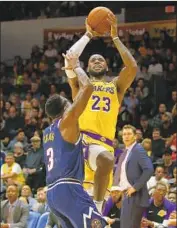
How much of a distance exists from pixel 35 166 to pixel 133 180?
5.87 metres

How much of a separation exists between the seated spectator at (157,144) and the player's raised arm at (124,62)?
7279 mm

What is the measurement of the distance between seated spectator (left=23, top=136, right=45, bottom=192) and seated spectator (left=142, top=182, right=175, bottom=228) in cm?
440

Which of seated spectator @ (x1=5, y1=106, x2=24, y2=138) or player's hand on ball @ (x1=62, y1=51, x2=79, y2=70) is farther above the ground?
player's hand on ball @ (x1=62, y1=51, x2=79, y2=70)

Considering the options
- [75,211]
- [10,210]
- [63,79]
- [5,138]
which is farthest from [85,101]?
[63,79]

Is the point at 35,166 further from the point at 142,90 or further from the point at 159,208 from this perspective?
the point at 159,208

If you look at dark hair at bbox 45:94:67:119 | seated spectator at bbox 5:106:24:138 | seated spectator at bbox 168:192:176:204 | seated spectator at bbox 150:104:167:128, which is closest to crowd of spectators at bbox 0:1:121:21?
seated spectator at bbox 5:106:24:138

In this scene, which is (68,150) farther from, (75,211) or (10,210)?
(10,210)

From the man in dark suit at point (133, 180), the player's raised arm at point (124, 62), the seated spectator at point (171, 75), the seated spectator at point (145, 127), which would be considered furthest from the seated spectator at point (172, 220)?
the seated spectator at point (171, 75)

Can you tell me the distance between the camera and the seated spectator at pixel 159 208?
10.4 m

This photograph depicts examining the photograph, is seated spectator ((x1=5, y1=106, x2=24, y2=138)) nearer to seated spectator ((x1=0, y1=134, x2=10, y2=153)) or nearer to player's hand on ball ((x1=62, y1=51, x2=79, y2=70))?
seated spectator ((x1=0, y1=134, x2=10, y2=153))

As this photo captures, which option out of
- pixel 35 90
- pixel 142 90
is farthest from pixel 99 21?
pixel 35 90

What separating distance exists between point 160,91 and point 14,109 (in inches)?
151

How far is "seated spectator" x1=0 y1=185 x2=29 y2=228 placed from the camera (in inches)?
462

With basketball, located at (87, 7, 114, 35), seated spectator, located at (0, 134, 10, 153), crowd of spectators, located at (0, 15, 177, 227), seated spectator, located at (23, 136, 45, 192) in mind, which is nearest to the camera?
basketball, located at (87, 7, 114, 35)
